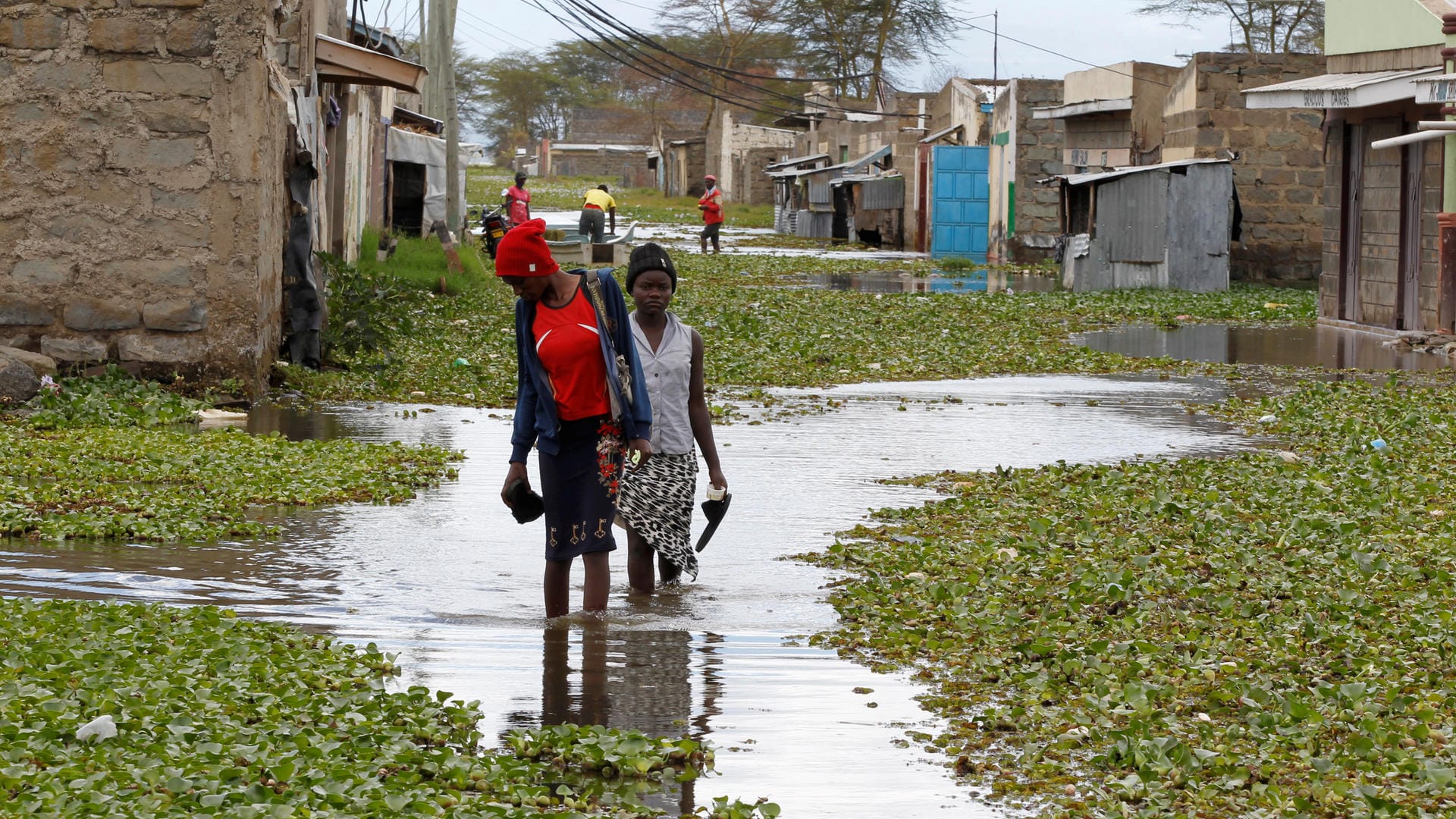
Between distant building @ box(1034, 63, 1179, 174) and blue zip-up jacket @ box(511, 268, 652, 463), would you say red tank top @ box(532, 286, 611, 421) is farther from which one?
distant building @ box(1034, 63, 1179, 174)

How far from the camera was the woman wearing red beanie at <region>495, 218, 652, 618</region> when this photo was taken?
6.18 meters

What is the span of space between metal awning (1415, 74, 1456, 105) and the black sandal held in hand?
1348 cm

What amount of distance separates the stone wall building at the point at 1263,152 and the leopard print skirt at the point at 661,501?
22.9 m

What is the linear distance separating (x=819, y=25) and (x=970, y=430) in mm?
63081

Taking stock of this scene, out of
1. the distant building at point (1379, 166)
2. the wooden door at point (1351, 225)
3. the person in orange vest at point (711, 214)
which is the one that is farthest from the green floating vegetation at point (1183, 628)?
the person in orange vest at point (711, 214)

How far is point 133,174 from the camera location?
1213 centimetres

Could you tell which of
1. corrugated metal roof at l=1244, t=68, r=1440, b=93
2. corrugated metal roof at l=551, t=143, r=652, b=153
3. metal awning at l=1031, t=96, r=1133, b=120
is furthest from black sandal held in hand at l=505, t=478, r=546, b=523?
corrugated metal roof at l=551, t=143, r=652, b=153

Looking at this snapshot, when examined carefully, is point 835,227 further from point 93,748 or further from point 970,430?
point 93,748

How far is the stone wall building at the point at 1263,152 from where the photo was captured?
2797 centimetres

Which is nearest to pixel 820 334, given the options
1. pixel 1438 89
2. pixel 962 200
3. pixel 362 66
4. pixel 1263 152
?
pixel 362 66

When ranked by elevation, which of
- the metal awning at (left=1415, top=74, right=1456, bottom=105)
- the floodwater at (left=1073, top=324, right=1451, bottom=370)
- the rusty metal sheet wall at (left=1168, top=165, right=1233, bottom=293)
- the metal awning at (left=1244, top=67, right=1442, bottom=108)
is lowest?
the floodwater at (left=1073, top=324, right=1451, bottom=370)

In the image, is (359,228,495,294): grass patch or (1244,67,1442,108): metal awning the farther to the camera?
(359,228,495,294): grass patch

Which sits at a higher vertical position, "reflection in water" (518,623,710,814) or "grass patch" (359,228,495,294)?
"grass patch" (359,228,495,294)

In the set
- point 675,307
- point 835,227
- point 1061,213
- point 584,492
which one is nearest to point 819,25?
point 835,227
